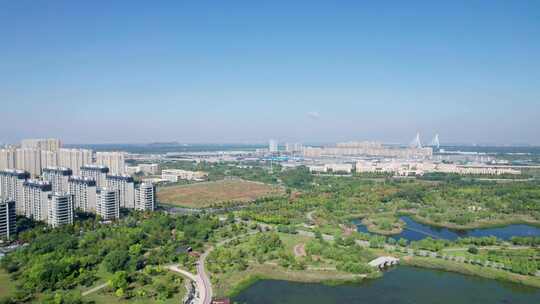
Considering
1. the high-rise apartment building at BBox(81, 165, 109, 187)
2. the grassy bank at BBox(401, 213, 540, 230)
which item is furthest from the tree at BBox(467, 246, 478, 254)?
the high-rise apartment building at BBox(81, 165, 109, 187)

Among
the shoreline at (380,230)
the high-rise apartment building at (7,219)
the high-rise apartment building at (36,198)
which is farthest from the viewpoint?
the high-rise apartment building at (36,198)

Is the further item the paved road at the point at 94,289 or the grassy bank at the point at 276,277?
the grassy bank at the point at 276,277

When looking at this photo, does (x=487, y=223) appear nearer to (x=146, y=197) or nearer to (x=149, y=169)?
(x=146, y=197)

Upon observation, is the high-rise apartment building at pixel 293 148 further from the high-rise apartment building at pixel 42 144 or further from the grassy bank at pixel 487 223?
the grassy bank at pixel 487 223

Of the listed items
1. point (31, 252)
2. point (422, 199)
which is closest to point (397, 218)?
point (422, 199)

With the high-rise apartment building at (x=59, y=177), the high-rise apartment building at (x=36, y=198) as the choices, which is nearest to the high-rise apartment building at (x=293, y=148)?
the high-rise apartment building at (x=59, y=177)

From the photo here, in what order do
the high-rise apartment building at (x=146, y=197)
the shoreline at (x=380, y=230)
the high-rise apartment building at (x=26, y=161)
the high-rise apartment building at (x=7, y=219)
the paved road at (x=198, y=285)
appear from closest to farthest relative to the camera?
the paved road at (x=198, y=285) → the high-rise apartment building at (x=7, y=219) → the shoreline at (x=380, y=230) → the high-rise apartment building at (x=146, y=197) → the high-rise apartment building at (x=26, y=161)

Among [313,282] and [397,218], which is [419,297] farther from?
[397,218]

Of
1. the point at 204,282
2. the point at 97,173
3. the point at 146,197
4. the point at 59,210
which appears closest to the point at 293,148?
the point at 97,173
